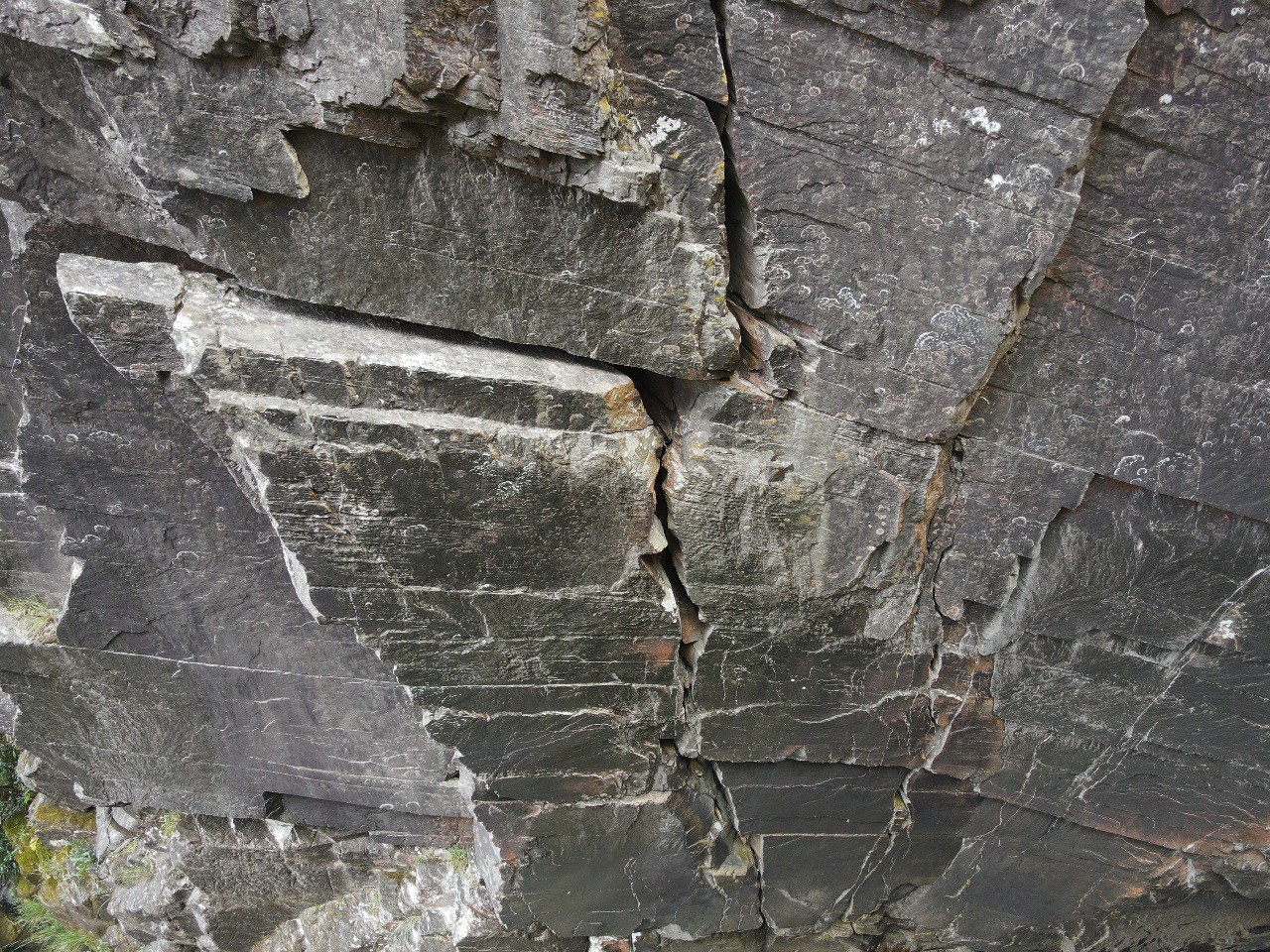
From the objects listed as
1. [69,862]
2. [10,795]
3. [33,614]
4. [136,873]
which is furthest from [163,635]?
[10,795]

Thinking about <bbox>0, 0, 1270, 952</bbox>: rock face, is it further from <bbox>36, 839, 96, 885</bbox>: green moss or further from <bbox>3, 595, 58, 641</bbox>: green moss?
<bbox>36, 839, 96, 885</bbox>: green moss

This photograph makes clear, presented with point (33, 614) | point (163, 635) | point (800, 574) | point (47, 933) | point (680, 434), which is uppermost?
point (680, 434)

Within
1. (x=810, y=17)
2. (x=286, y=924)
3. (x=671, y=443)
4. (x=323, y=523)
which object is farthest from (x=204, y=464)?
(x=286, y=924)

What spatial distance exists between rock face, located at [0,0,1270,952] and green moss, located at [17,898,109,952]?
114 inches

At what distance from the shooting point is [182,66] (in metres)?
1.99

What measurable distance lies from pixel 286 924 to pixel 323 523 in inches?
161

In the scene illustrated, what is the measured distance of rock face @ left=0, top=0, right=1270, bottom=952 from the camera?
2.09 m

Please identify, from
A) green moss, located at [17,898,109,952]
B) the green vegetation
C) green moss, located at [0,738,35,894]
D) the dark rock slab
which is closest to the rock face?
the dark rock slab

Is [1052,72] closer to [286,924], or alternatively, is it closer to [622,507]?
[622,507]

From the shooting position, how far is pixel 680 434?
2.74 meters

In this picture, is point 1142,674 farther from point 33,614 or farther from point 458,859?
point 33,614

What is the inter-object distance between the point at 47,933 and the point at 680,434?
22.5 feet

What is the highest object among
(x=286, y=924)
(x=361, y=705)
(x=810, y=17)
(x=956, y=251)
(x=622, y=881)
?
(x=810, y=17)

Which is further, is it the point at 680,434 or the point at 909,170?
the point at 680,434
